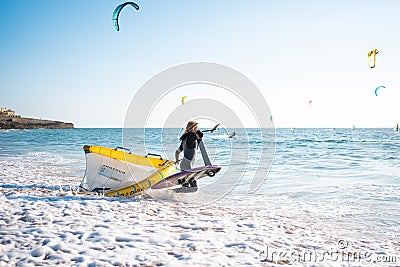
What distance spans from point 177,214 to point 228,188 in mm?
3839

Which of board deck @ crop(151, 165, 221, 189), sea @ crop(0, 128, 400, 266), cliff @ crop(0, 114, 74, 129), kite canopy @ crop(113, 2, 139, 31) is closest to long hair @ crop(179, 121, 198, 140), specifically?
board deck @ crop(151, 165, 221, 189)

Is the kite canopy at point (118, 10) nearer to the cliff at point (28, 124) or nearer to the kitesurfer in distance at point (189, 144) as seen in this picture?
the kitesurfer in distance at point (189, 144)

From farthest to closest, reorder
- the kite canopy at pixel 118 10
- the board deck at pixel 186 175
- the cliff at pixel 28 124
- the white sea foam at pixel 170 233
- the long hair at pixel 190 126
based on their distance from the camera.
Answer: the cliff at pixel 28 124, the kite canopy at pixel 118 10, the long hair at pixel 190 126, the board deck at pixel 186 175, the white sea foam at pixel 170 233

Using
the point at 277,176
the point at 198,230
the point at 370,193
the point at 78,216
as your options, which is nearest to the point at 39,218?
the point at 78,216

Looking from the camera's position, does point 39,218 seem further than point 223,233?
Yes

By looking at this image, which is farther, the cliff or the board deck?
the cliff

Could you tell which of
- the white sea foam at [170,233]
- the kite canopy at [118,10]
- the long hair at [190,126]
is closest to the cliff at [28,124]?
the kite canopy at [118,10]

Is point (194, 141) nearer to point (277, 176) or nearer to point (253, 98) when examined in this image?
point (253, 98)

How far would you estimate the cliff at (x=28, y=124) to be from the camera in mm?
100562

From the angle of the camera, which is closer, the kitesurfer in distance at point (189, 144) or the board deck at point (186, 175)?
the board deck at point (186, 175)

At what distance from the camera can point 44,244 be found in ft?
13.2

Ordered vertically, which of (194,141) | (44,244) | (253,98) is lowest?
(44,244)

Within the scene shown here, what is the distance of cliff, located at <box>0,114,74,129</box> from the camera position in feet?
330

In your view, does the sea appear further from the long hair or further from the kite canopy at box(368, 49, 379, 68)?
the kite canopy at box(368, 49, 379, 68)
